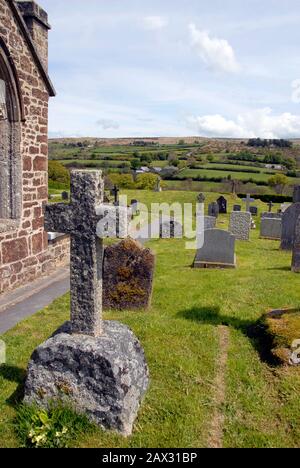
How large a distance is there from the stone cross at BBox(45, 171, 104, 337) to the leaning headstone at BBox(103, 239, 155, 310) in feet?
10.1

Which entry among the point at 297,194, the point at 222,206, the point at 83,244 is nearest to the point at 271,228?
the point at 297,194

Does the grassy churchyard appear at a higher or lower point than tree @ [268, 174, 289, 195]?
lower

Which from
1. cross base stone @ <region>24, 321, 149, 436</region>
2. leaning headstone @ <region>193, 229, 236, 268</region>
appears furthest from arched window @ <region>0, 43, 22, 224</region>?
cross base stone @ <region>24, 321, 149, 436</region>

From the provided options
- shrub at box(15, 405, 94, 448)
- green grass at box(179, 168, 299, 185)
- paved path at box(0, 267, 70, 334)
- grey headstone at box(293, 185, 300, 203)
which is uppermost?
green grass at box(179, 168, 299, 185)

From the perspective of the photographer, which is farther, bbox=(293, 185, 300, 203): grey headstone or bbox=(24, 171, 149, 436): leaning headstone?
bbox=(293, 185, 300, 203): grey headstone

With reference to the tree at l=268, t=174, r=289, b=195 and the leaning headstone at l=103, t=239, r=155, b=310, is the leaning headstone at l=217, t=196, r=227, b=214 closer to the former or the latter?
the tree at l=268, t=174, r=289, b=195

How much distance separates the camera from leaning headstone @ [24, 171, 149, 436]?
4.06 metres

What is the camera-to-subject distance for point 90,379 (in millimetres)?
4129

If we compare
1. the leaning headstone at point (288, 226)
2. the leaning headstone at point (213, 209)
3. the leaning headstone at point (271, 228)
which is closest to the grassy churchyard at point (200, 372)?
the leaning headstone at point (288, 226)

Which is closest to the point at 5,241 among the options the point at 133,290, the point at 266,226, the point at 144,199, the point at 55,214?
the point at 133,290

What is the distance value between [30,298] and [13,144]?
344 cm

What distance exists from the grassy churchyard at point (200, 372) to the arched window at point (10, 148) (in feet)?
8.20

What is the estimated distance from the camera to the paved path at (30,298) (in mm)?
7180
